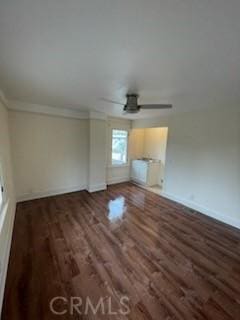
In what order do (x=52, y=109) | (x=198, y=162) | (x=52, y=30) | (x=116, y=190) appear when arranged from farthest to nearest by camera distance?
(x=116, y=190), (x=52, y=109), (x=198, y=162), (x=52, y=30)

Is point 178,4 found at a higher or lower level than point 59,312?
higher

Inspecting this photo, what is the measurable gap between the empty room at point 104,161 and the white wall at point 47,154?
0.09 ft

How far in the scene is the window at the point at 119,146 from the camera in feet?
16.9

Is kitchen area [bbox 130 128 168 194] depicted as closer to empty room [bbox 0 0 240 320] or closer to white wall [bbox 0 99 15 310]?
empty room [bbox 0 0 240 320]

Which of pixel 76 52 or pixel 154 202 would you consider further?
pixel 154 202

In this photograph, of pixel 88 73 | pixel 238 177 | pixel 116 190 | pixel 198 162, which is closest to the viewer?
pixel 88 73

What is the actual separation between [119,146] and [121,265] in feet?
12.7

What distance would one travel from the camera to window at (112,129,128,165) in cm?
517

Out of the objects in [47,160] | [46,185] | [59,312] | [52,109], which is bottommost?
[59,312]

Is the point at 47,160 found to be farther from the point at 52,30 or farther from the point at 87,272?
the point at 52,30

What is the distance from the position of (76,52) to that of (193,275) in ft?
9.10

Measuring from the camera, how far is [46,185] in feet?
13.0

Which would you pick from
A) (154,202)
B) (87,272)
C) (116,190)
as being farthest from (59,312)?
(116,190)

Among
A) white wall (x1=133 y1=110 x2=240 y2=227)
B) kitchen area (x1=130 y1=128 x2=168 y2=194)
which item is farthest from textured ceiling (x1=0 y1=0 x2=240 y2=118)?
kitchen area (x1=130 y1=128 x2=168 y2=194)
